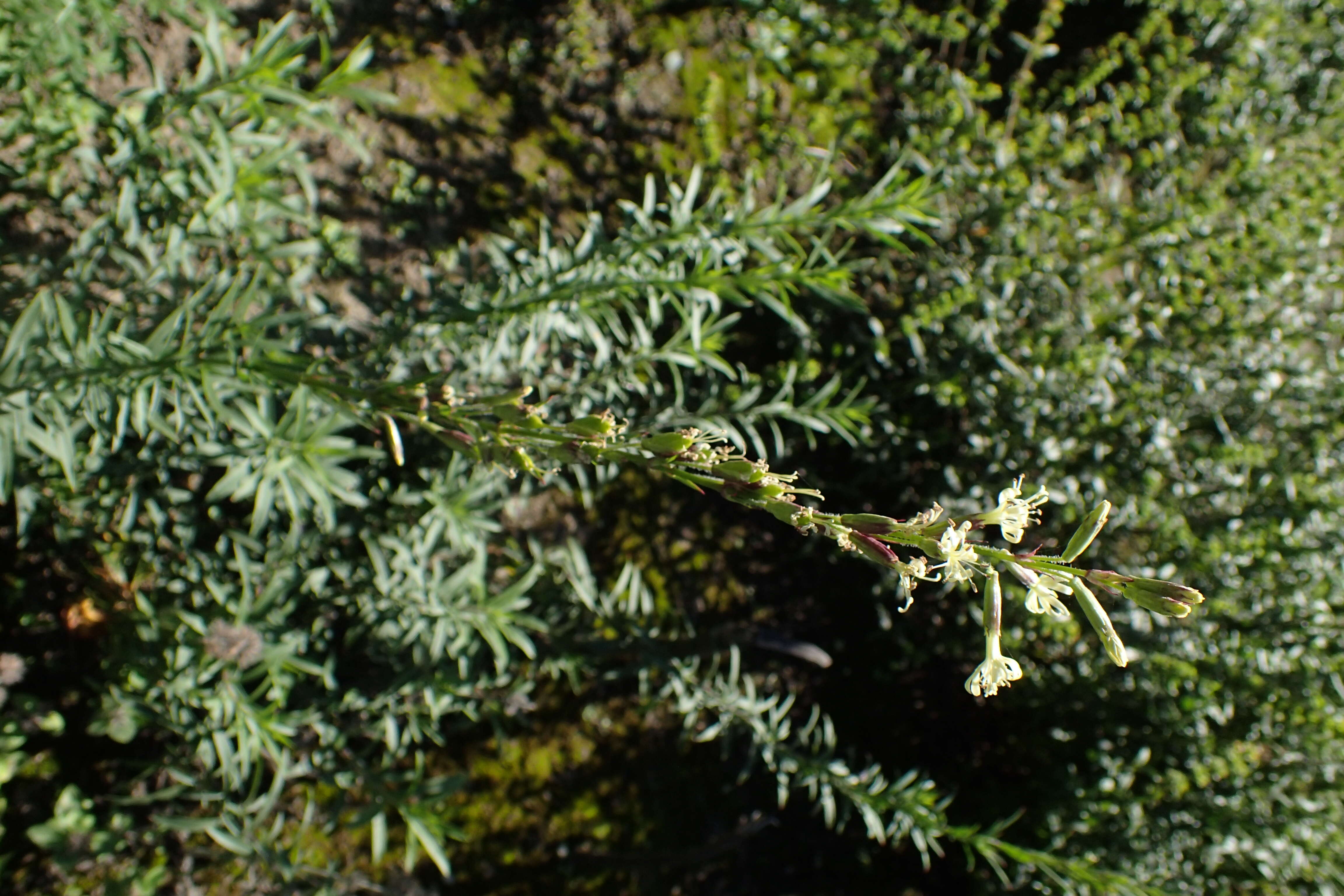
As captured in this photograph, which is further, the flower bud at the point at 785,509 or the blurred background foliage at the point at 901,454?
the blurred background foliage at the point at 901,454

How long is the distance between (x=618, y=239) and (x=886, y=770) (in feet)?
8.21

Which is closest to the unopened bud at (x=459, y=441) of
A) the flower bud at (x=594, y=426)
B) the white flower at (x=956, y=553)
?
the flower bud at (x=594, y=426)

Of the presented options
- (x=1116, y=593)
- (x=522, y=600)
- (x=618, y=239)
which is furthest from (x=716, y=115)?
(x=1116, y=593)

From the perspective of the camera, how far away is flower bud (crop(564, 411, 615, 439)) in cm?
115

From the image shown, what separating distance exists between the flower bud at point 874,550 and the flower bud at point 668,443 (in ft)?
0.84

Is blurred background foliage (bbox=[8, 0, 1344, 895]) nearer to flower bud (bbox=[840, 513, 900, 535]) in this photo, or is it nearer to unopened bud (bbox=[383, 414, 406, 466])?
unopened bud (bbox=[383, 414, 406, 466])

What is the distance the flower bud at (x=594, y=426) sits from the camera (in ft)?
3.77

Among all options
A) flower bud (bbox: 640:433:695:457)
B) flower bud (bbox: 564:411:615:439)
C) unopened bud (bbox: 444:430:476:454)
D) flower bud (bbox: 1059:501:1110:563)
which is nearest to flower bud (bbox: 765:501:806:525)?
flower bud (bbox: 640:433:695:457)

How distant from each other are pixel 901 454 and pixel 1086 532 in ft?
7.29

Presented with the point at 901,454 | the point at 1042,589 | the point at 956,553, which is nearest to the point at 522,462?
the point at 956,553

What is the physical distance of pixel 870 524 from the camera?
1.10 m

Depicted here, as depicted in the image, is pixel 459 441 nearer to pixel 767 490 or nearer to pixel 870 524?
pixel 767 490

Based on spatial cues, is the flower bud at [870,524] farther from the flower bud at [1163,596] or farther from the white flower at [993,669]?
the flower bud at [1163,596]

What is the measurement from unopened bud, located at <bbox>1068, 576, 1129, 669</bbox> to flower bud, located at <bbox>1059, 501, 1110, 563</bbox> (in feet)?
0.11
